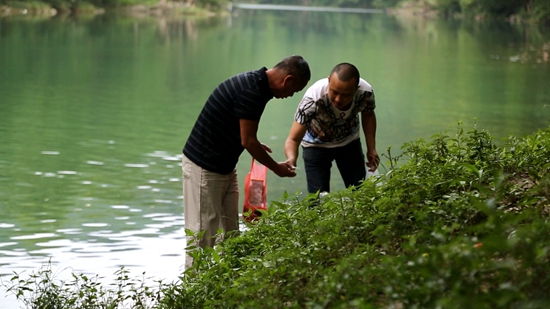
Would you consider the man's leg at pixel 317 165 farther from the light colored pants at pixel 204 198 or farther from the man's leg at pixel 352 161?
the light colored pants at pixel 204 198

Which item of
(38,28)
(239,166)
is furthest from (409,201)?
(38,28)

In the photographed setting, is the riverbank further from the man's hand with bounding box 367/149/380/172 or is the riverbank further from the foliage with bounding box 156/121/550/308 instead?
the foliage with bounding box 156/121/550/308

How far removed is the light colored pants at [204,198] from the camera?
534 centimetres

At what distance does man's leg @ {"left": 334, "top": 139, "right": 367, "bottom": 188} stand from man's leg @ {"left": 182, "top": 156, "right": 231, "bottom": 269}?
1.03m

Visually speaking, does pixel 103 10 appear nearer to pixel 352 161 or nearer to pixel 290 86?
pixel 352 161

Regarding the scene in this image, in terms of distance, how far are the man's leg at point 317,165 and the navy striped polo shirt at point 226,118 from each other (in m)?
0.83

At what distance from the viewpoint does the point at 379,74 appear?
24.3 m

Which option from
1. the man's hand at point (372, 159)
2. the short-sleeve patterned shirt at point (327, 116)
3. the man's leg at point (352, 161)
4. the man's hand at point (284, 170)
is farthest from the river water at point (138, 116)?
the man's hand at point (372, 159)

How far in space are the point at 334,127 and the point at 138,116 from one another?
8.98m

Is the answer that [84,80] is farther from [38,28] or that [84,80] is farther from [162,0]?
[162,0]

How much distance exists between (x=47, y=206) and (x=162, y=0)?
209 feet

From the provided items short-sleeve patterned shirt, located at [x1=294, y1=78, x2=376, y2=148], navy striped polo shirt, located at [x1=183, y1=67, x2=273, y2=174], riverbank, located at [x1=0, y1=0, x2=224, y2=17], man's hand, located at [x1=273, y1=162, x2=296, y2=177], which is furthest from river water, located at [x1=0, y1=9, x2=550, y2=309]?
riverbank, located at [x1=0, y1=0, x2=224, y2=17]

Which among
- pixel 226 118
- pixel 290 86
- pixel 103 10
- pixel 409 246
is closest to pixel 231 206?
pixel 226 118

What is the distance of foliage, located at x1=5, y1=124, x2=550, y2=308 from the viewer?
2633mm
